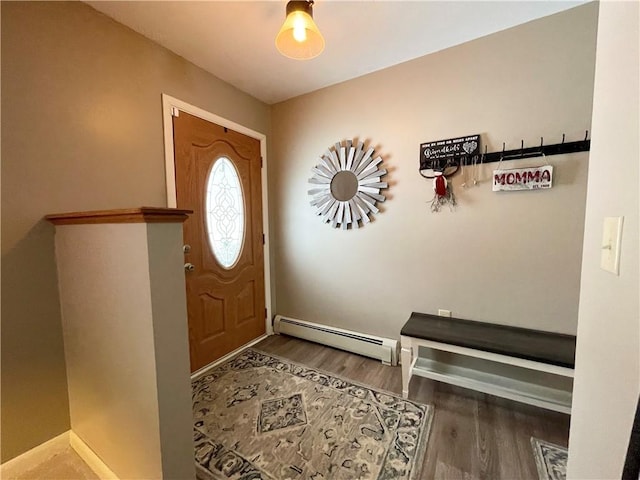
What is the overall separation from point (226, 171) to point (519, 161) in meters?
2.27

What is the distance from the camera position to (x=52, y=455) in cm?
140

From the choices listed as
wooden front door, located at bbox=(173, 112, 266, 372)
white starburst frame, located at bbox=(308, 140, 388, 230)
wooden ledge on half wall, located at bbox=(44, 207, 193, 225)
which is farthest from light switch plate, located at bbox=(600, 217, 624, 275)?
wooden front door, located at bbox=(173, 112, 266, 372)

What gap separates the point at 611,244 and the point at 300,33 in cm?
154

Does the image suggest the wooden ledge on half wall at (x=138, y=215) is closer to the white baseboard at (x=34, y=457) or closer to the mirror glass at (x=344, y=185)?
the white baseboard at (x=34, y=457)

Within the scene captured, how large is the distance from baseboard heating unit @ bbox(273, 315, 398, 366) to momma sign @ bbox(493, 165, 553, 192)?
147 cm

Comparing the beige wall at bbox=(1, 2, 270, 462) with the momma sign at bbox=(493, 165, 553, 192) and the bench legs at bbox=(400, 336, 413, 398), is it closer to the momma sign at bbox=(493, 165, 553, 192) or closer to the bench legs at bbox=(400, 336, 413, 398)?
the bench legs at bbox=(400, 336, 413, 398)

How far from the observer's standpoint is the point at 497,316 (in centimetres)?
186

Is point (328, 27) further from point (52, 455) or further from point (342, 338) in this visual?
point (52, 455)

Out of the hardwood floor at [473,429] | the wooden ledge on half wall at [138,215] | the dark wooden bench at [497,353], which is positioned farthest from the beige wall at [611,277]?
the wooden ledge on half wall at [138,215]

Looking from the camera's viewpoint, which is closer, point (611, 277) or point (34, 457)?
point (611, 277)

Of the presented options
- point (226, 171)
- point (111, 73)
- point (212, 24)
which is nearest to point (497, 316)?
point (226, 171)

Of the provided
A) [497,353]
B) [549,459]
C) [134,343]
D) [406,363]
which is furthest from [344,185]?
[549,459]

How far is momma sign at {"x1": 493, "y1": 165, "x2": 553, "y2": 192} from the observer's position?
1.65m

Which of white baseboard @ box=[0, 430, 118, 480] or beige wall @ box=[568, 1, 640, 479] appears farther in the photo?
white baseboard @ box=[0, 430, 118, 480]
